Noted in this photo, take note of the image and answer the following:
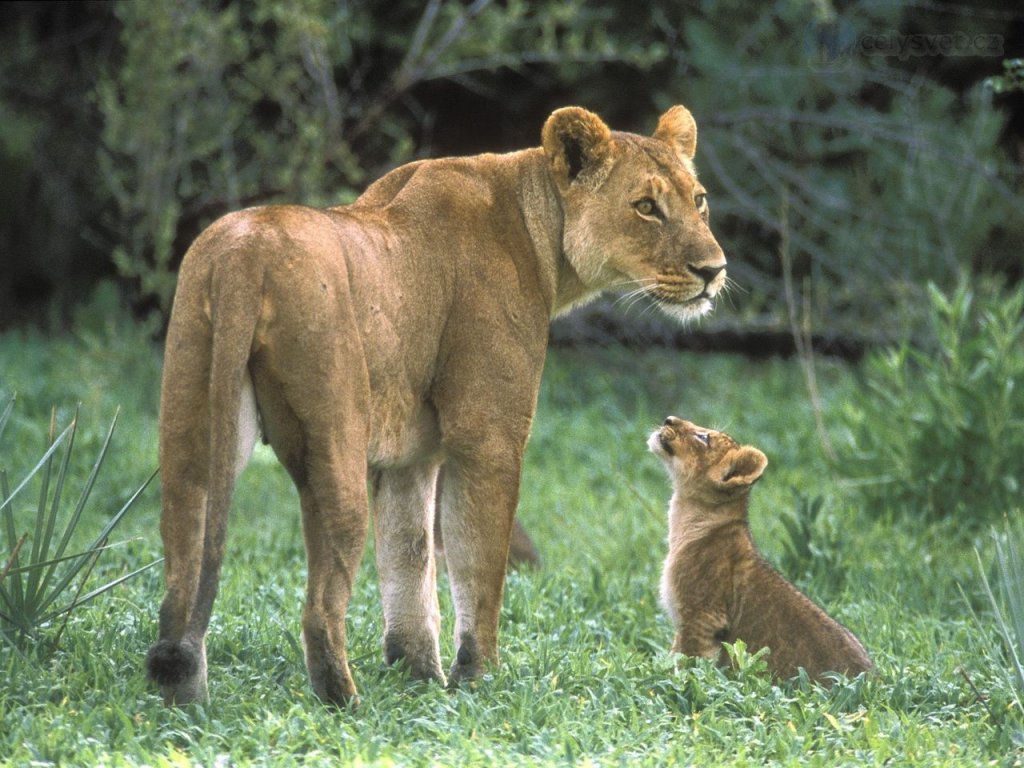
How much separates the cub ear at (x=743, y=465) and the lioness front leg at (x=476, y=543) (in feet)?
4.40

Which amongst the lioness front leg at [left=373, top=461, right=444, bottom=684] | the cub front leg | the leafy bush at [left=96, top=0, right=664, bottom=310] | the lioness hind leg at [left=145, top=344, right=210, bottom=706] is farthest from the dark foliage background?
the lioness hind leg at [left=145, top=344, right=210, bottom=706]

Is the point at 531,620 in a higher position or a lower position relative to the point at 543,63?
lower

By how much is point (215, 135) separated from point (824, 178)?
4773mm

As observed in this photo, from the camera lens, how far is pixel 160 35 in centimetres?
998

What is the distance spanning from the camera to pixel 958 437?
771 centimetres

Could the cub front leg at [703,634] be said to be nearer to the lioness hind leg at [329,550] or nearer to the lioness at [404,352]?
the lioness at [404,352]

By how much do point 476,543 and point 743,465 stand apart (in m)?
1.53

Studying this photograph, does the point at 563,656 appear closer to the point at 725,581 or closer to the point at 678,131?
the point at 725,581

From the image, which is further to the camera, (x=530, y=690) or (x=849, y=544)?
(x=849, y=544)

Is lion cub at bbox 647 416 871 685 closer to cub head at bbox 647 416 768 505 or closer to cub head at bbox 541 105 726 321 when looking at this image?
cub head at bbox 647 416 768 505

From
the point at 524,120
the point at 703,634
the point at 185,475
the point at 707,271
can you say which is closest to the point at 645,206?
the point at 707,271

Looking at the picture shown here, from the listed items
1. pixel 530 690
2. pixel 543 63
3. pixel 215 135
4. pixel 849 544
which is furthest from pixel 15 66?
pixel 530 690

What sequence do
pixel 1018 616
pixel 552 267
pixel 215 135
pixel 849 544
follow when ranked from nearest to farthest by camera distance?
pixel 1018 616, pixel 552 267, pixel 849 544, pixel 215 135

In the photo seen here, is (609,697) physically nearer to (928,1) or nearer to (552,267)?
(552,267)
